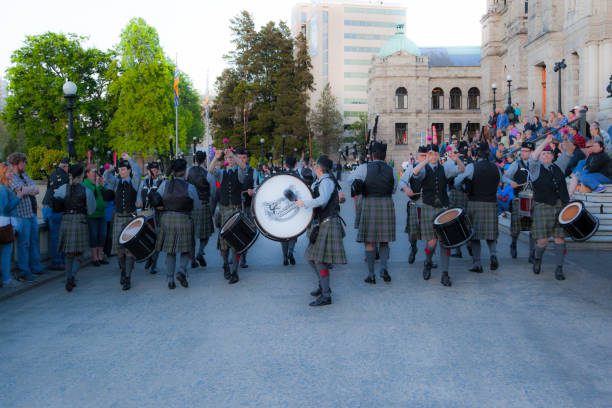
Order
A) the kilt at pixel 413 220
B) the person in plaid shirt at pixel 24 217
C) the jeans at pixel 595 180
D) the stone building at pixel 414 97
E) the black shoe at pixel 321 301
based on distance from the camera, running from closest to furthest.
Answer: the black shoe at pixel 321 301 → the person in plaid shirt at pixel 24 217 → the kilt at pixel 413 220 → the jeans at pixel 595 180 → the stone building at pixel 414 97

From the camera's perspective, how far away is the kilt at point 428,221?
7.86 metres

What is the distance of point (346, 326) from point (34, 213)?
5686 mm

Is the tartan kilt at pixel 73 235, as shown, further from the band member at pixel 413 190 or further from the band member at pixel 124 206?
the band member at pixel 413 190

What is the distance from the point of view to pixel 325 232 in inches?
261

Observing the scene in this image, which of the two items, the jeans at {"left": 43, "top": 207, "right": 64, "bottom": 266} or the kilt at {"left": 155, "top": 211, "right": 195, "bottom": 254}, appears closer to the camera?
the kilt at {"left": 155, "top": 211, "right": 195, "bottom": 254}

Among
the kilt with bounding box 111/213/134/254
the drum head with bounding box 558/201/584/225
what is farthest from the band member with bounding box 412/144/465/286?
the kilt with bounding box 111/213/134/254

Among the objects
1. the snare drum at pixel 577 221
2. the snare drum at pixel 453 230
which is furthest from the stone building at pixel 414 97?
the snare drum at pixel 453 230

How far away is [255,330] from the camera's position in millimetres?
5539

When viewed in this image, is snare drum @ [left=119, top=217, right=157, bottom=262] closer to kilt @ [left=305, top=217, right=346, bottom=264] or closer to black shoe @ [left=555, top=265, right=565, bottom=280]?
kilt @ [left=305, top=217, right=346, bottom=264]

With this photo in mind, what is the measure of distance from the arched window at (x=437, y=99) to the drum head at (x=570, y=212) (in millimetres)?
65190

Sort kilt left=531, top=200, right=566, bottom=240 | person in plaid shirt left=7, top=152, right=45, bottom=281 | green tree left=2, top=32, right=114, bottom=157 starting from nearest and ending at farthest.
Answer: kilt left=531, top=200, right=566, bottom=240 → person in plaid shirt left=7, top=152, right=45, bottom=281 → green tree left=2, top=32, right=114, bottom=157

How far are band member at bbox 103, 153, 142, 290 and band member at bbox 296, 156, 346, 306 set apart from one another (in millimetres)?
2822

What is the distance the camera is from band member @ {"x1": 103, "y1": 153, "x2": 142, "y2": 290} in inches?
309

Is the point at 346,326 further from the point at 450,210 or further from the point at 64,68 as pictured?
the point at 64,68
